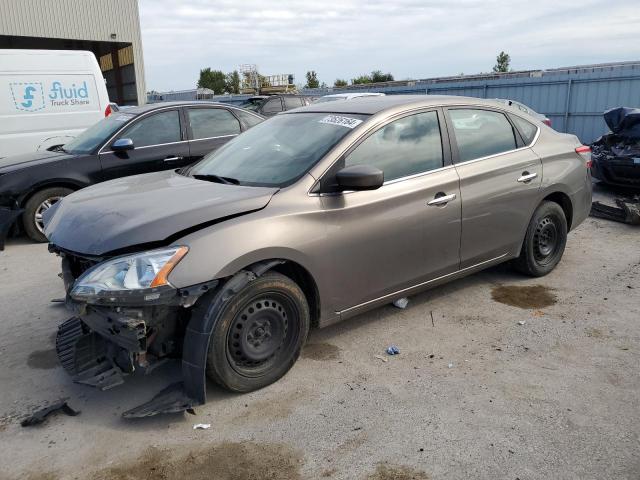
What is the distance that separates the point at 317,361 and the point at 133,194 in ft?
5.52

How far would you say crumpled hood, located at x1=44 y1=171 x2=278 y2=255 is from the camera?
3062 millimetres

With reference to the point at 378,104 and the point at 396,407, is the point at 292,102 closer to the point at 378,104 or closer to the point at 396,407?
the point at 378,104

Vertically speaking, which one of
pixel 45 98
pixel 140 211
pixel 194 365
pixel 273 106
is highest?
pixel 45 98

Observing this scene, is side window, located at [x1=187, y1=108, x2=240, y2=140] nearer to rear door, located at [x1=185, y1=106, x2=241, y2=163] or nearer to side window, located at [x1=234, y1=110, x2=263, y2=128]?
rear door, located at [x1=185, y1=106, x2=241, y2=163]

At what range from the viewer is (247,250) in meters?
3.15

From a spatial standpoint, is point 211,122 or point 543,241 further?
point 211,122

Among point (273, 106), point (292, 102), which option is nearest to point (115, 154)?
point (273, 106)

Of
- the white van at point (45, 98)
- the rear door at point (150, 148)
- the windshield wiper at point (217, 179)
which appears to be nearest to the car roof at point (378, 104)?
the windshield wiper at point (217, 179)

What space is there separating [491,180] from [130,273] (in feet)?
9.64

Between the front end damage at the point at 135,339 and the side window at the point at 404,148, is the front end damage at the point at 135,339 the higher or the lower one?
the lower one

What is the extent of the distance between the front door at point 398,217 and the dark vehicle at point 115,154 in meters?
4.18

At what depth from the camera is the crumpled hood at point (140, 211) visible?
3062mm

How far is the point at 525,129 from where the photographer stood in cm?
496

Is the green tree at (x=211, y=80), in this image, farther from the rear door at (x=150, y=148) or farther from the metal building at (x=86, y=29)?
the rear door at (x=150, y=148)
